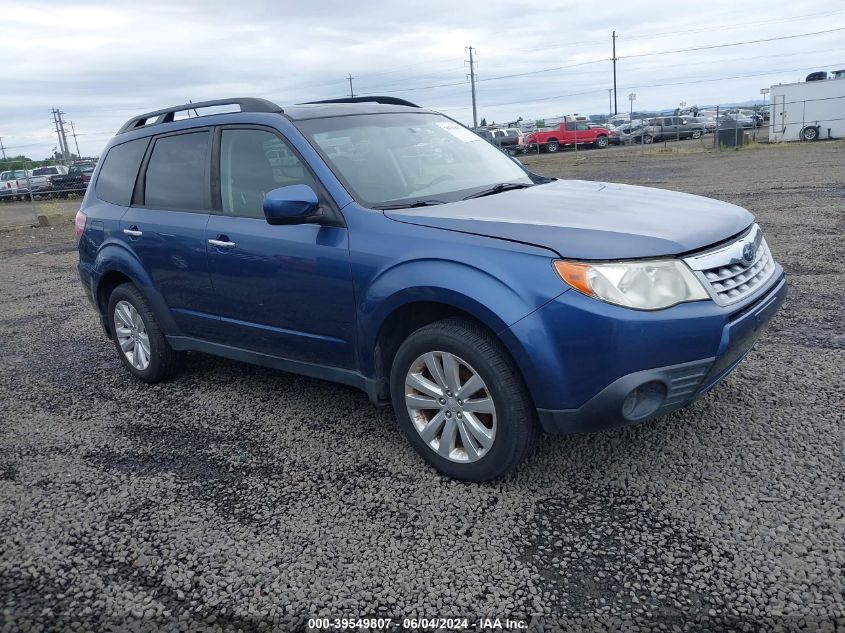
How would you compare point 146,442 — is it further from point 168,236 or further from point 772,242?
point 772,242

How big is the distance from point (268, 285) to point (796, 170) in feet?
55.8

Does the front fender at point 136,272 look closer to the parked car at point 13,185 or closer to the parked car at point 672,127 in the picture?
the parked car at point 13,185

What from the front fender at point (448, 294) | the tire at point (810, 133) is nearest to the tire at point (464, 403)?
the front fender at point (448, 294)

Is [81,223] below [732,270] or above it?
above

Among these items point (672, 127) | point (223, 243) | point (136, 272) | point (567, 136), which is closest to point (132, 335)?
point (136, 272)

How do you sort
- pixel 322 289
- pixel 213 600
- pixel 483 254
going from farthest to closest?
pixel 322 289
pixel 483 254
pixel 213 600

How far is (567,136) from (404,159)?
124ft

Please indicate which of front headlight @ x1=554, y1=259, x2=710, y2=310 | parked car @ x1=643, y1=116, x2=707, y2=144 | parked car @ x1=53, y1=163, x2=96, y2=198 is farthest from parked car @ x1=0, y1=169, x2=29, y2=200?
front headlight @ x1=554, y1=259, x2=710, y2=310

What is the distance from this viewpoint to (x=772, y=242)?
27.6ft

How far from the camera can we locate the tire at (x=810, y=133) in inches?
1206

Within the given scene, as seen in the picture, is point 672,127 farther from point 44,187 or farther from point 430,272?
point 430,272

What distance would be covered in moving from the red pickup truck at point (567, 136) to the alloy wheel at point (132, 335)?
121ft

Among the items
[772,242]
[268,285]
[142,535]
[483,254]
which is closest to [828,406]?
[483,254]

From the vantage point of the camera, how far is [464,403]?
3.27 meters
